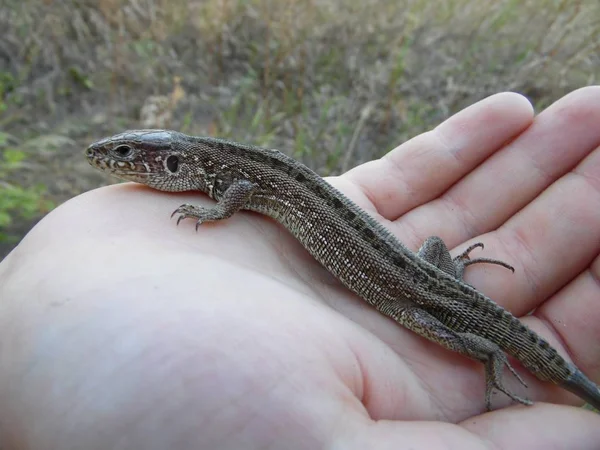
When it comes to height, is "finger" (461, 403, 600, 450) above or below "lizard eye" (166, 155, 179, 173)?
below

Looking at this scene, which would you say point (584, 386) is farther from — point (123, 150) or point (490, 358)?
point (123, 150)

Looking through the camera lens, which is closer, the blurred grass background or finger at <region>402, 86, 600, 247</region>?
finger at <region>402, 86, 600, 247</region>

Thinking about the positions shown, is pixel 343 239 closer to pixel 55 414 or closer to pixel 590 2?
pixel 55 414

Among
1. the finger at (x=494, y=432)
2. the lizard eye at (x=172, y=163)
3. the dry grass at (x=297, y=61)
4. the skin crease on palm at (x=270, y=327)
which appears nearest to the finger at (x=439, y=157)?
the skin crease on palm at (x=270, y=327)

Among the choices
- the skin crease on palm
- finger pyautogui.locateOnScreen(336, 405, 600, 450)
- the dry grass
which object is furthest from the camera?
the dry grass

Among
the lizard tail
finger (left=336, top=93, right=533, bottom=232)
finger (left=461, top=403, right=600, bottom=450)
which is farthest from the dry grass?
finger (left=461, top=403, right=600, bottom=450)

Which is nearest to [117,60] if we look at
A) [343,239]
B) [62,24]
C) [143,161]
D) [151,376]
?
[62,24]

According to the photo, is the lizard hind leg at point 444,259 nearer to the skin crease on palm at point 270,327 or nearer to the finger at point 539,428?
the skin crease on palm at point 270,327

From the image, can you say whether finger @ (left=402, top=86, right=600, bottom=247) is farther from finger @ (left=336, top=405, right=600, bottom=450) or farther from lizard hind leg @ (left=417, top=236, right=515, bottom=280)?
finger @ (left=336, top=405, right=600, bottom=450)
